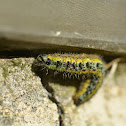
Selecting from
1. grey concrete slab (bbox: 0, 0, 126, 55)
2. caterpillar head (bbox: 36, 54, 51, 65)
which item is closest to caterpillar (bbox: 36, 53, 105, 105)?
caterpillar head (bbox: 36, 54, 51, 65)

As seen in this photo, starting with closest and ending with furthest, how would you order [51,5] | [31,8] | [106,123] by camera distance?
1. [31,8]
2. [51,5]
3. [106,123]

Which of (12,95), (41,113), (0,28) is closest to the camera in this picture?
(0,28)

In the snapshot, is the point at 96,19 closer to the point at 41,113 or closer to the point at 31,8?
the point at 31,8

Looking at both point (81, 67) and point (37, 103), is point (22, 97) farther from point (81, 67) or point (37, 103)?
point (81, 67)

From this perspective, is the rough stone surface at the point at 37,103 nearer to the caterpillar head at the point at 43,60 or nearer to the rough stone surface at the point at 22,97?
the rough stone surface at the point at 22,97

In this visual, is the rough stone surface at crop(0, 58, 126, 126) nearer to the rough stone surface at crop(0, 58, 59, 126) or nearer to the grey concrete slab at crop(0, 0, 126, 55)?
the rough stone surface at crop(0, 58, 59, 126)

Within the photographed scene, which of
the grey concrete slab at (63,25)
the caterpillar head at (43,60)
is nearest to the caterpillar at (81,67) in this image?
the caterpillar head at (43,60)

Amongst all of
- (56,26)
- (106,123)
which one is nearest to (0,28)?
(56,26)
